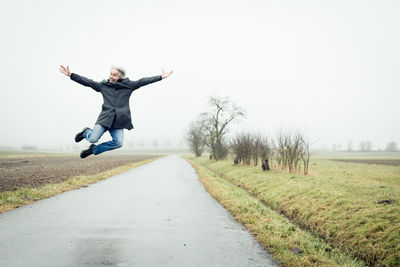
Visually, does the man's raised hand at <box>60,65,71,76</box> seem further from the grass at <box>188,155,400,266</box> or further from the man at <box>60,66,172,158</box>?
the grass at <box>188,155,400,266</box>

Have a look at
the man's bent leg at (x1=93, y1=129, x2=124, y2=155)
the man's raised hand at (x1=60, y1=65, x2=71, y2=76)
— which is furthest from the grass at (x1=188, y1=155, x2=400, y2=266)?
the man's raised hand at (x1=60, y1=65, x2=71, y2=76)

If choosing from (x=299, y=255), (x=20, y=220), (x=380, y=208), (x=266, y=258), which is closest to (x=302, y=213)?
(x=380, y=208)

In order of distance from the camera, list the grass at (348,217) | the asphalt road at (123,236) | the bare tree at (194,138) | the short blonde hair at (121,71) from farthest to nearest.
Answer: the bare tree at (194,138) < the short blonde hair at (121,71) < the grass at (348,217) < the asphalt road at (123,236)

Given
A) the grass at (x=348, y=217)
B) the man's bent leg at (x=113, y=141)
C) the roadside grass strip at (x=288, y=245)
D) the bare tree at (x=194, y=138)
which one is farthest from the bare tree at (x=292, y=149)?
the bare tree at (x=194, y=138)

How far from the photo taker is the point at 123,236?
4258 millimetres

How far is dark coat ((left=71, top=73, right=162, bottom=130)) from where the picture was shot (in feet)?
15.2

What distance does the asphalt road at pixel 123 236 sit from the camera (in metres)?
3.25

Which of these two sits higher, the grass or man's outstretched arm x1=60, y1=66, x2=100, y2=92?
man's outstretched arm x1=60, y1=66, x2=100, y2=92

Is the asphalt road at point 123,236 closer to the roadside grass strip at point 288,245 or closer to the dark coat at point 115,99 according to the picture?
the roadside grass strip at point 288,245

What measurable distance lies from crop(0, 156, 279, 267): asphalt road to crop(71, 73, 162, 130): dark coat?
2.02 m

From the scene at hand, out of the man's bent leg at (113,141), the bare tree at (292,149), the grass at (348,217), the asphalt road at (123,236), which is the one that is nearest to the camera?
the asphalt road at (123,236)

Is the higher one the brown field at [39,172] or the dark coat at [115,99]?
the dark coat at [115,99]

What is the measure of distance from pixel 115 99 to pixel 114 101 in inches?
1.7

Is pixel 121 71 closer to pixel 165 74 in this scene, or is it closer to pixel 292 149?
pixel 165 74
